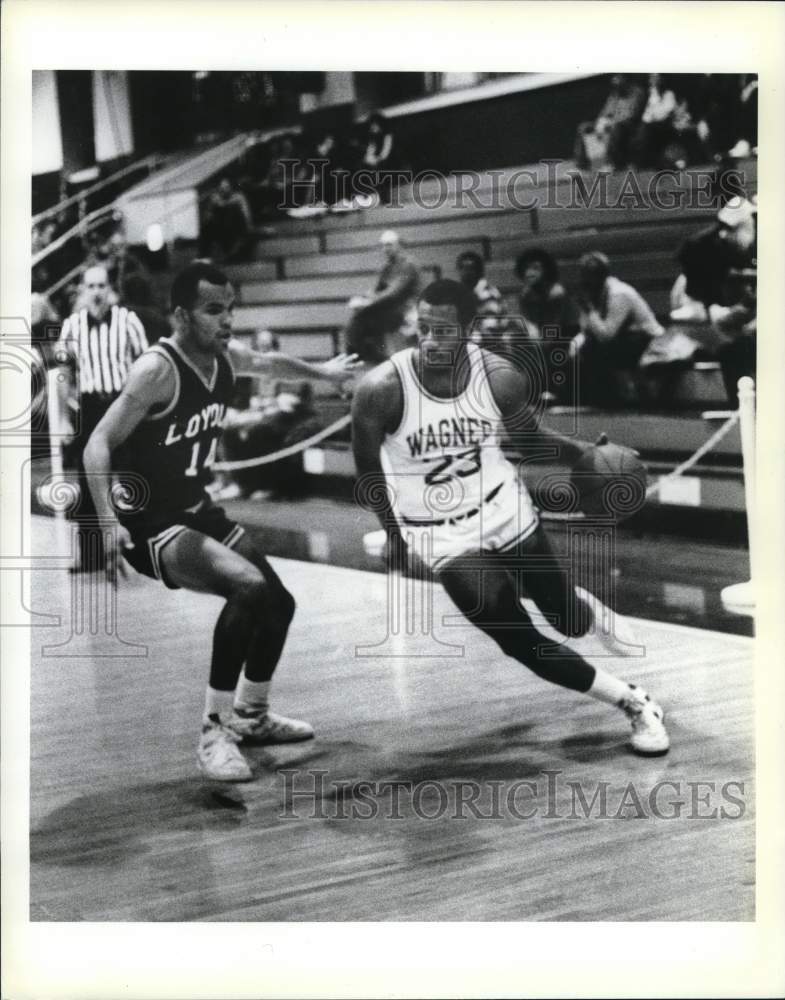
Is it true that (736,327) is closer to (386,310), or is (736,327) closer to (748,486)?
(748,486)

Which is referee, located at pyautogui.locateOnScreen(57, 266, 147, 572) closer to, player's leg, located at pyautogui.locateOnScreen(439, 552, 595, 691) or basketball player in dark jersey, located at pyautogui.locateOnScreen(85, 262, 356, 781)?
basketball player in dark jersey, located at pyautogui.locateOnScreen(85, 262, 356, 781)

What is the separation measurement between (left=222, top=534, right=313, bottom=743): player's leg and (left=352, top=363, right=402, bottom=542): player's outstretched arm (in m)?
0.33

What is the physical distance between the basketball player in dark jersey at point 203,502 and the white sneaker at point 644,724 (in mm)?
881

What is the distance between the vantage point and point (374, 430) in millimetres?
4309

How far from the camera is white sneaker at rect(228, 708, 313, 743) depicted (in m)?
4.27

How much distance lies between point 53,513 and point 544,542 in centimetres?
132

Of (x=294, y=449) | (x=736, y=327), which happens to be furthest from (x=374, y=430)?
(x=736, y=327)

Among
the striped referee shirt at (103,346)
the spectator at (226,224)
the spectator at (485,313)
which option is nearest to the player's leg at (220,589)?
the striped referee shirt at (103,346)

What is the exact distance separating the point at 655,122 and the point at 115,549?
1849mm

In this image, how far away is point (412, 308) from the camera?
14.1 ft

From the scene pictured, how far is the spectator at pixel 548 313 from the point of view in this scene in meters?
4.27

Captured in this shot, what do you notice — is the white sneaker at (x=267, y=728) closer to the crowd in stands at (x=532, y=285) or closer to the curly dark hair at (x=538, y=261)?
the crowd in stands at (x=532, y=285)

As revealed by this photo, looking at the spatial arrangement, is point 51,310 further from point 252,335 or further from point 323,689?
point 323,689

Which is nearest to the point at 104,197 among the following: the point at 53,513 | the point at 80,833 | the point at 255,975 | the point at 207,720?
the point at 53,513
